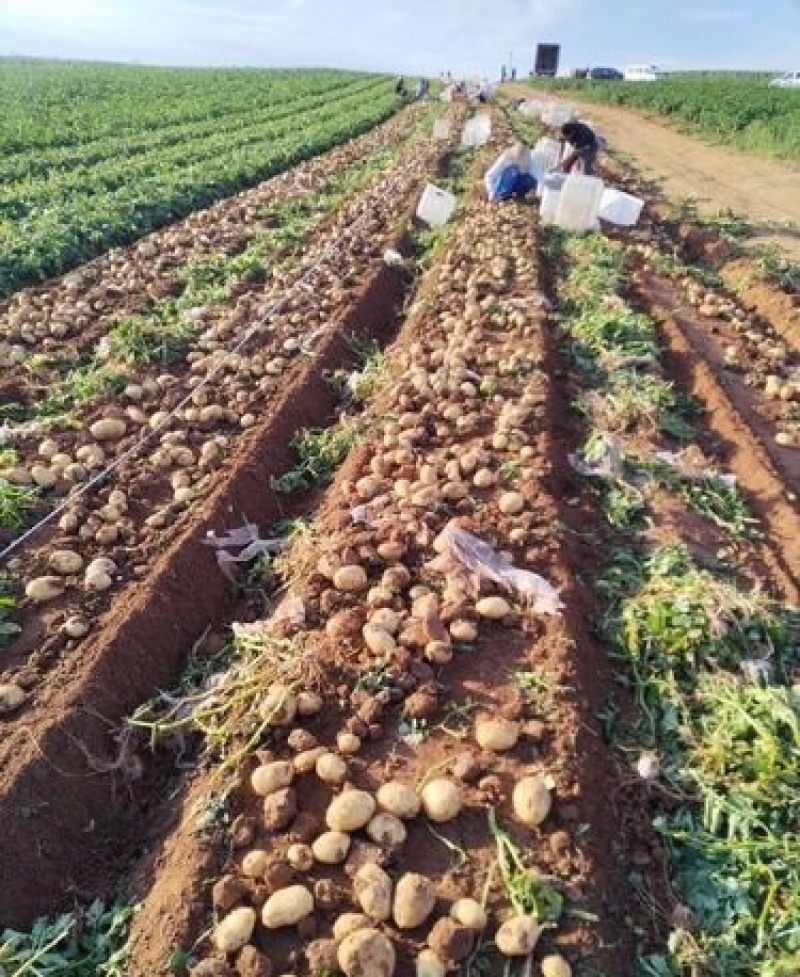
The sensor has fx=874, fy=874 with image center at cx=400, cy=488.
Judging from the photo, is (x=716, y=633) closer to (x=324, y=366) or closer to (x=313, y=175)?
(x=324, y=366)

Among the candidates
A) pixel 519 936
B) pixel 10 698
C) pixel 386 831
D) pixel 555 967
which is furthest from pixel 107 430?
pixel 555 967

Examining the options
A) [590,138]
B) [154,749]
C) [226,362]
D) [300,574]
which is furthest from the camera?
[590,138]

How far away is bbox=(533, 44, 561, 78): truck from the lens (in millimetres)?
56625

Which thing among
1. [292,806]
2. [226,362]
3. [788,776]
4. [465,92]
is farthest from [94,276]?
[465,92]

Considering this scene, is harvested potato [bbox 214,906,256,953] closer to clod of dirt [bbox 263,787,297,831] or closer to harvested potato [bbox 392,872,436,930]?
clod of dirt [bbox 263,787,297,831]

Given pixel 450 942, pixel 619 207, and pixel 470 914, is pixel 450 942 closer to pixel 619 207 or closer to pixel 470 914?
pixel 470 914

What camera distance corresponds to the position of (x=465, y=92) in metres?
37.2

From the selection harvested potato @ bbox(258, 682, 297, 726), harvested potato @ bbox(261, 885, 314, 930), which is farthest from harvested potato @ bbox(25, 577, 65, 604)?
harvested potato @ bbox(261, 885, 314, 930)

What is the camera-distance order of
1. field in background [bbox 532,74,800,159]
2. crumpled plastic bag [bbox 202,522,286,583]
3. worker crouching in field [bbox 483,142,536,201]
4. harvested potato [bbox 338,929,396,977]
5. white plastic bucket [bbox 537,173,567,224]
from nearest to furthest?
1. harvested potato [bbox 338,929,396,977]
2. crumpled plastic bag [bbox 202,522,286,583]
3. white plastic bucket [bbox 537,173,567,224]
4. worker crouching in field [bbox 483,142,536,201]
5. field in background [bbox 532,74,800,159]

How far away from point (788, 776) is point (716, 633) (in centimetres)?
68

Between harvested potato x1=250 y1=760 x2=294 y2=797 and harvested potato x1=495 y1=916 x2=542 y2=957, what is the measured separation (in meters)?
0.90

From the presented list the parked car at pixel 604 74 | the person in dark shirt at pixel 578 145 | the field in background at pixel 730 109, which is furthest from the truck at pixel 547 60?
the person in dark shirt at pixel 578 145

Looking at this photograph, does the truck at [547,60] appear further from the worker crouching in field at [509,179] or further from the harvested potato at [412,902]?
the harvested potato at [412,902]

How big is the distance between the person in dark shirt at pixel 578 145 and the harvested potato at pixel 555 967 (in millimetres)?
11663
